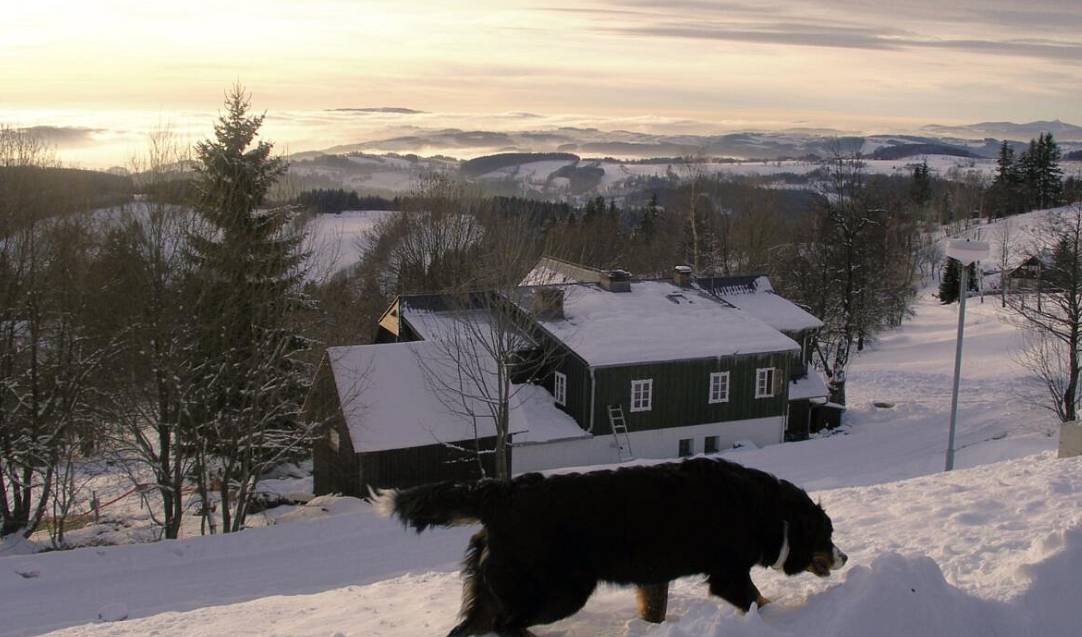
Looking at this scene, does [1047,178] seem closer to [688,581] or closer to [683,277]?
[683,277]

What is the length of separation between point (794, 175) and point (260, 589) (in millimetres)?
164999

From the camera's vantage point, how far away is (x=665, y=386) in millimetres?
29156

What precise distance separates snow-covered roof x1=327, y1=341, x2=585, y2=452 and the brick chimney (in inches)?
151

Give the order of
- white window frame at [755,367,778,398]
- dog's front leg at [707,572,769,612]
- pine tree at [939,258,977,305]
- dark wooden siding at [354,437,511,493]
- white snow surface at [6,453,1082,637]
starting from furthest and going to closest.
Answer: pine tree at [939,258,977,305], white window frame at [755,367,778,398], dark wooden siding at [354,437,511,493], dog's front leg at [707,572,769,612], white snow surface at [6,453,1082,637]

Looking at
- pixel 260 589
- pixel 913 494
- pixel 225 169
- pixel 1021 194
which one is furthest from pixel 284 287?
pixel 1021 194

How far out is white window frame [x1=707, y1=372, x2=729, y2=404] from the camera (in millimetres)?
29812

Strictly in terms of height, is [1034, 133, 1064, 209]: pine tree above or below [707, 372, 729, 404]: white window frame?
above

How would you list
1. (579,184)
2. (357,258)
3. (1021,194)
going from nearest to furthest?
(357,258), (1021,194), (579,184)

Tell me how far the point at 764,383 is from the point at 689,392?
10.6 feet

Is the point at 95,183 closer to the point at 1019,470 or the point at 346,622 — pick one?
the point at 346,622

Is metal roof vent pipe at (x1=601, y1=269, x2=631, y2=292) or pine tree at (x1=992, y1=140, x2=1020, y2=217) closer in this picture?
metal roof vent pipe at (x1=601, y1=269, x2=631, y2=292)

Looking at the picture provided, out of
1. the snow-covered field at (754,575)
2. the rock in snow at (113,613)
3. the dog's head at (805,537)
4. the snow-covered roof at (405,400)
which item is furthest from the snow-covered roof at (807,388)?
the dog's head at (805,537)

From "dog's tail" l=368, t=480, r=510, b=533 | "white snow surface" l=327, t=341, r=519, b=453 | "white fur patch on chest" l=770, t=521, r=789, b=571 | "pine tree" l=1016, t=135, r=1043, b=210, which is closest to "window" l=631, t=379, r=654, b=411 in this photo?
"white snow surface" l=327, t=341, r=519, b=453

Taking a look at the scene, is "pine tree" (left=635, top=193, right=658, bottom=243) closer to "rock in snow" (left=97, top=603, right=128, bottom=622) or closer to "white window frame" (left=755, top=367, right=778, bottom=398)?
"white window frame" (left=755, top=367, right=778, bottom=398)
